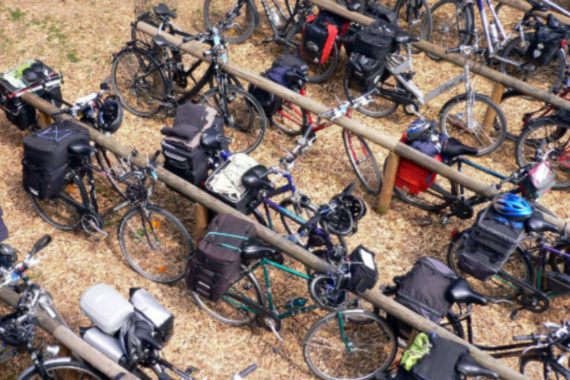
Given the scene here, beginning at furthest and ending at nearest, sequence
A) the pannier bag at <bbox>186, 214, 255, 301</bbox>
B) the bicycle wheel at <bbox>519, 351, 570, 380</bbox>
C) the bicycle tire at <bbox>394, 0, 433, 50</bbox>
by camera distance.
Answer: the bicycle tire at <bbox>394, 0, 433, 50</bbox> → the pannier bag at <bbox>186, 214, 255, 301</bbox> → the bicycle wheel at <bbox>519, 351, 570, 380</bbox>

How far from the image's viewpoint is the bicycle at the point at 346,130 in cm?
713

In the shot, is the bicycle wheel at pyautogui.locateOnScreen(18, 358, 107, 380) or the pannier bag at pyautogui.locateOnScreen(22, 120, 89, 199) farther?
the pannier bag at pyautogui.locateOnScreen(22, 120, 89, 199)

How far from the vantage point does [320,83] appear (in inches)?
391

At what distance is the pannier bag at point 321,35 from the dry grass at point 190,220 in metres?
0.68

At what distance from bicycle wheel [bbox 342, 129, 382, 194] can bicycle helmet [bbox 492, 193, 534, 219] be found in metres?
2.03

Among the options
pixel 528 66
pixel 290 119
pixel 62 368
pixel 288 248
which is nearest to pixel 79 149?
pixel 62 368

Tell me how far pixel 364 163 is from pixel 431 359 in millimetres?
3835

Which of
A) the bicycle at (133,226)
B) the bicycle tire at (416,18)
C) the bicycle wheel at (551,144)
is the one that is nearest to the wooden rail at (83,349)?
the bicycle at (133,226)

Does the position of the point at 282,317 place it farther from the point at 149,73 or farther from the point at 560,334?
the point at 149,73

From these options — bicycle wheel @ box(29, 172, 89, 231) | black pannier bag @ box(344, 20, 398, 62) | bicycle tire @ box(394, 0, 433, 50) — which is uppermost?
black pannier bag @ box(344, 20, 398, 62)

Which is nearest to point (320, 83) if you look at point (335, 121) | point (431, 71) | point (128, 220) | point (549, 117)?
point (431, 71)

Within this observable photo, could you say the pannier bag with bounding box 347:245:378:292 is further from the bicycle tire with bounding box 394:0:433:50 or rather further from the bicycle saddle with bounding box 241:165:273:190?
the bicycle tire with bounding box 394:0:433:50

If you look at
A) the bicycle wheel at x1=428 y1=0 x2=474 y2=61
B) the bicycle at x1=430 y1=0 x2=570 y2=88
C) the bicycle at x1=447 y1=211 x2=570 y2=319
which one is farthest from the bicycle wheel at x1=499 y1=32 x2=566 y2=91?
the bicycle at x1=447 y1=211 x2=570 y2=319

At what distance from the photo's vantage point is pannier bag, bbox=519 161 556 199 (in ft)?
20.8
